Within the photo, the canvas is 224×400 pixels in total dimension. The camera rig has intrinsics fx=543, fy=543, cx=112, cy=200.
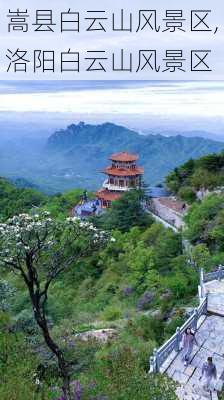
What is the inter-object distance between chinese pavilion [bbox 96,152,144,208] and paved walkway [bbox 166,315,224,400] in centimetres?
2772

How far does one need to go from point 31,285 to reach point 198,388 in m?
4.08

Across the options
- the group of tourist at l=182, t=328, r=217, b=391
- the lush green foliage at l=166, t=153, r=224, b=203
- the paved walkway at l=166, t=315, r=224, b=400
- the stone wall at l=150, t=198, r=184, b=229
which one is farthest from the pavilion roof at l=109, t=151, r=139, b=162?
the group of tourist at l=182, t=328, r=217, b=391

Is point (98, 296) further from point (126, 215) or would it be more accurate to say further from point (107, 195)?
point (107, 195)

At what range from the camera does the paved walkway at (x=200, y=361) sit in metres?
10.3

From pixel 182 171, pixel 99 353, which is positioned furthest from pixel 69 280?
pixel 99 353

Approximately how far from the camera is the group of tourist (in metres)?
10.3

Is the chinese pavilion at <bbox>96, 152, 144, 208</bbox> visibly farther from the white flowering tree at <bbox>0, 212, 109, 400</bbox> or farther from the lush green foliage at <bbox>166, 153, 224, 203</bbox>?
the white flowering tree at <bbox>0, 212, 109, 400</bbox>

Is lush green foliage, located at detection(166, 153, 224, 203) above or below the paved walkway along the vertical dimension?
above

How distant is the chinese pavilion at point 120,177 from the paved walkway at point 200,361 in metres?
27.7

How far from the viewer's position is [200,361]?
11461mm

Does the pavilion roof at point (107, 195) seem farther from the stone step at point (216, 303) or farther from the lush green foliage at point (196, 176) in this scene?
the stone step at point (216, 303)

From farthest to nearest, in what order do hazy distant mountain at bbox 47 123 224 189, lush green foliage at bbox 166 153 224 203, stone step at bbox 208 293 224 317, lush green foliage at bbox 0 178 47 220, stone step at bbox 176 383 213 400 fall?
hazy distant mountain at bbox 47 123 224 189 → lush green foliage at bbox 0 178 47 220 → lush green foliage at bbox 166 153 224 203 → stone step at bbox 208 293 224 317 → stone step at bbox 176 383 213 400

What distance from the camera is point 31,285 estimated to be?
8.66m

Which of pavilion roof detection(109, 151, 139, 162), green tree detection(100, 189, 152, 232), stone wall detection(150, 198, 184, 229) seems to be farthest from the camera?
pavilion roof detection(109, 151, 139, 162)
